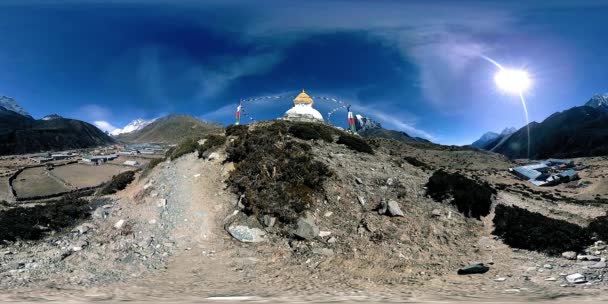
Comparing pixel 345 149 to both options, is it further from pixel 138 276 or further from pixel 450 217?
pixel 138 276

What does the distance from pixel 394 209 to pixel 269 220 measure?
21.9 ft

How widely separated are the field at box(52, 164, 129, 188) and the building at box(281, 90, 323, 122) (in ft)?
163

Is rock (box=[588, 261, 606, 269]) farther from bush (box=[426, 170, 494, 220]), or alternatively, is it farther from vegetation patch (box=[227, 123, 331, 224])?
vegetation patch (box=[227, 123, 331, 224])

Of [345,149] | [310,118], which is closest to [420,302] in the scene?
[345,149]

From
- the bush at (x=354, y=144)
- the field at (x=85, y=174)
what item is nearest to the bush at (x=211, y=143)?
the bush at (x=354, y=144)

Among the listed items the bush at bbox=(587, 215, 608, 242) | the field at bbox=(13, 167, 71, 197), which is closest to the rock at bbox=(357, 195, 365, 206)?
the bush at bbox=(587, 215, 608, 242)

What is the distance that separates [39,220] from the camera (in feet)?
64.6

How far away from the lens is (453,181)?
2472cm

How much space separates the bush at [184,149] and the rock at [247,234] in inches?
481

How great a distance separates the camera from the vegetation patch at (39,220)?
18156 millimetres

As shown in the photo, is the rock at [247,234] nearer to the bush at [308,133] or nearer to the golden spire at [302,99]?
the bush at [308,133]

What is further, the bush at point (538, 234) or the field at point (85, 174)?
the field at point (85, 174)

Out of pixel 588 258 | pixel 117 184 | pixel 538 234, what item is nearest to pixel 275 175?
pixel 117 184

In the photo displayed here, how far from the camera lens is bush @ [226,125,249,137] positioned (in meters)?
31.4
